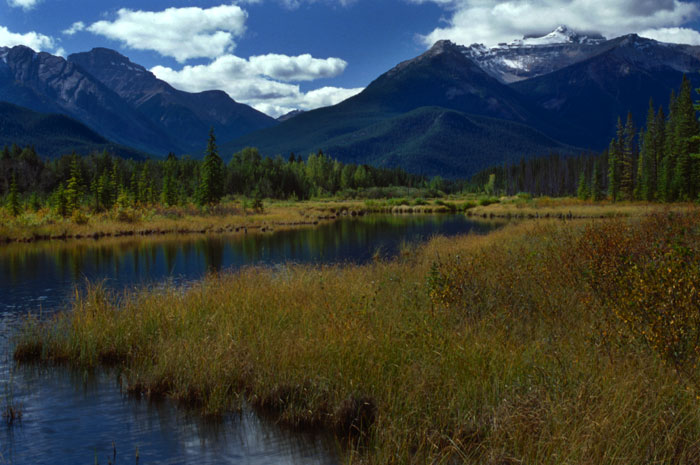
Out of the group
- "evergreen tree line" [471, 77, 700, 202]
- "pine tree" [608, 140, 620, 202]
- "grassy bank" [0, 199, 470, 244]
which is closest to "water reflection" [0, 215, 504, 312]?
"grassy bank" [0, 199, 470, 244]

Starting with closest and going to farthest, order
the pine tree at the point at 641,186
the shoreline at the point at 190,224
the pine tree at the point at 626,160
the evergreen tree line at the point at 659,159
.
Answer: the shoreline at the point at 190,224, the evergreen tree line at the point at 659,159, the pine tree at the point at 641,186, the pine tree at the point at 626,160

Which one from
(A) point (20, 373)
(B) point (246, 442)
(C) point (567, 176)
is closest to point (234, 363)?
(B) point (246, 442)

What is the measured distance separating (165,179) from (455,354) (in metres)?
69.0

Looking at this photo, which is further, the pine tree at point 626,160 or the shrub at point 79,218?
the pine tree at point 626,160

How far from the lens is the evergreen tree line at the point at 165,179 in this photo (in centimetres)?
6391

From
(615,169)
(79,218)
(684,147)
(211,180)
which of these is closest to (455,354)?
(79,218)

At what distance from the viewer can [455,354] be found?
764 cm

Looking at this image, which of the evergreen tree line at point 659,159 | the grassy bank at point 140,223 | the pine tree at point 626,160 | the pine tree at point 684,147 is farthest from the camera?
the pine tree at point 626,160

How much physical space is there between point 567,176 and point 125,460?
158 m

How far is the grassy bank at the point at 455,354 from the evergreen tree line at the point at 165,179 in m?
47.0

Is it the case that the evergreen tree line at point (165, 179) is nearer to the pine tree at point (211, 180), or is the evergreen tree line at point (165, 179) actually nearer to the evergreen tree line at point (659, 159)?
the pine tree at point (211, 180)

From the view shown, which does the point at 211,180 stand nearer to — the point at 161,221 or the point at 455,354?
the point at 161,221

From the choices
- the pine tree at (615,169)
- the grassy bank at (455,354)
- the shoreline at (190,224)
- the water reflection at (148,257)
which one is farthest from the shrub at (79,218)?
the pine tree at (615,169)

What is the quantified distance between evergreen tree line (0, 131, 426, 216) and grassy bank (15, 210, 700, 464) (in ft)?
154
